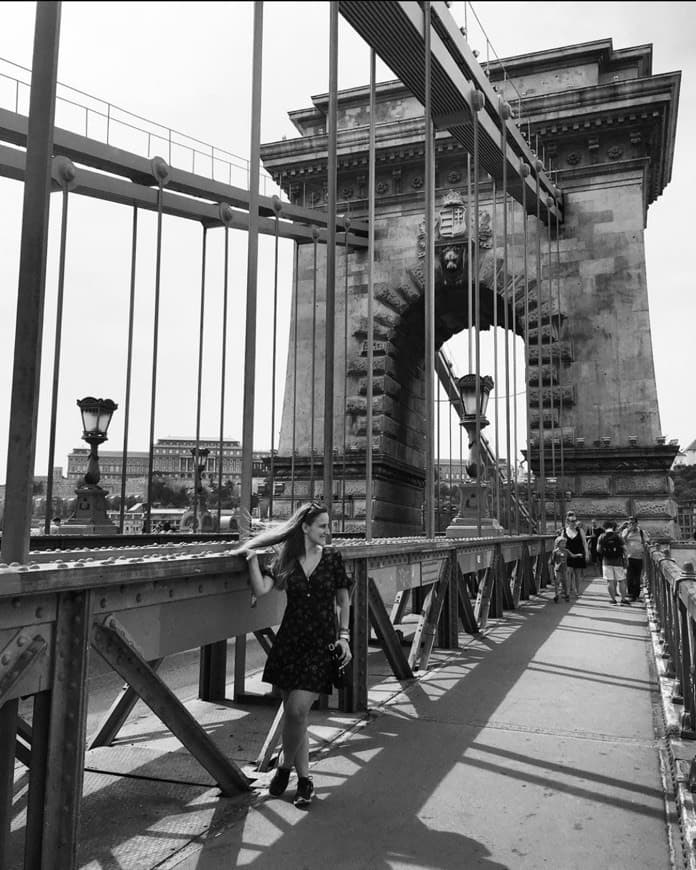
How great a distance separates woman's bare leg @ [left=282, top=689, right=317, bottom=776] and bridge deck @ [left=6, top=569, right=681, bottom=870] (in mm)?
191

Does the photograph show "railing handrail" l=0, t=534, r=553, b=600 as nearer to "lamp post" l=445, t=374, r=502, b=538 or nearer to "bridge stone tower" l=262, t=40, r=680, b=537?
Result: "lamp post" l=445, t=374, r=502, b=538

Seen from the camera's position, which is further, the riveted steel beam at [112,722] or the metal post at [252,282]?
the riveted steel beam at [112,722]

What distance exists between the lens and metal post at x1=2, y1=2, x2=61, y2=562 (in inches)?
104

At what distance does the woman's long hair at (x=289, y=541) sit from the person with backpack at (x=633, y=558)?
9.70m

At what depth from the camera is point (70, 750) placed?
2477 mm

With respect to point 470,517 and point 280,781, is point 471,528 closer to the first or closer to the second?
point 470,517

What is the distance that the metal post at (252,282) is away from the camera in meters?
4.24

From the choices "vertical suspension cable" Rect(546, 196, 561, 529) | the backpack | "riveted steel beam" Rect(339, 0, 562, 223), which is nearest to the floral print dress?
"riveted steel beam" Rect(339, 0, 562, 223)

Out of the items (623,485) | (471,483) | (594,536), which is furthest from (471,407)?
(623,485)

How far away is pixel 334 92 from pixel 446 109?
5.57 m

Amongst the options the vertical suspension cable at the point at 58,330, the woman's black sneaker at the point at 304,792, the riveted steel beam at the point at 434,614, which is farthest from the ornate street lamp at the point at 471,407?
the woman's black sneaker at the point at 304,792

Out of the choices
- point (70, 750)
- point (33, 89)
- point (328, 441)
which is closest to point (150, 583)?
point (70, 750)

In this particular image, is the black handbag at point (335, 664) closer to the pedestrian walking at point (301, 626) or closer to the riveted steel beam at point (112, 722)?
the pedestrian walking at point (301, 626)

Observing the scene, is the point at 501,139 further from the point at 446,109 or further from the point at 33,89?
the point at 33,89
